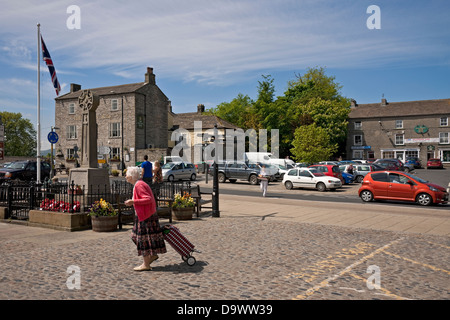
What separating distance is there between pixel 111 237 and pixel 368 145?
198ft

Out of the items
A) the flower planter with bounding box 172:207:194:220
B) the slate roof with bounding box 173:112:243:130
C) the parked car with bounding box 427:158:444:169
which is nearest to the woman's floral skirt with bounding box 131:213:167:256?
the flower planter with bounding box 172:207:194:220

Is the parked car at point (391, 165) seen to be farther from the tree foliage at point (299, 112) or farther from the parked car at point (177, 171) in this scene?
the parked car at point (177, 171)

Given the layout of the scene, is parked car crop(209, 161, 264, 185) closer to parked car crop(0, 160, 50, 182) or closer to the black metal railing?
parked car crop(0, 160, 50, 182)

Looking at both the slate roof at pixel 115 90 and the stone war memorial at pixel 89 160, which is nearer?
the stone war memorial at pixel 89 160

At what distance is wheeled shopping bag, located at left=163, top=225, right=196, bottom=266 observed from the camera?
20.8ft

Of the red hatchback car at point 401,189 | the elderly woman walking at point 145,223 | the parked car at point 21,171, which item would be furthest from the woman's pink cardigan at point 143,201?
the parked car at point 21,171

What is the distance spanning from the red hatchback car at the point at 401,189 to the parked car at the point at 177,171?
53.3 feet

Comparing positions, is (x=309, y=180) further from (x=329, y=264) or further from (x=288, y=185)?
(x=329, y=264)

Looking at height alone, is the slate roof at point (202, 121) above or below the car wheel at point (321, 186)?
above

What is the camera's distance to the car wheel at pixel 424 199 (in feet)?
56.2

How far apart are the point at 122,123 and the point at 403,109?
149 feet

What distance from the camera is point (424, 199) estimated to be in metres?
17.3
